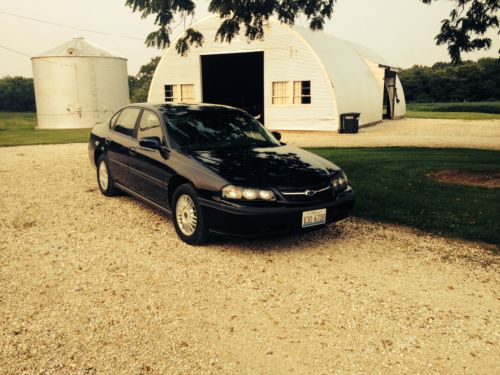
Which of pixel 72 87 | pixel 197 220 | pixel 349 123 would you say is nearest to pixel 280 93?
pixel 349 123

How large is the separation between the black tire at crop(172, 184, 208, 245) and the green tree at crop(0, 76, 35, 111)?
56.7 meters

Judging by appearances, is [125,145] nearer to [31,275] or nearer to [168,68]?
[31,275]

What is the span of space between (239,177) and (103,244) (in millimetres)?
1968

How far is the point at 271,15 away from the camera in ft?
30.5

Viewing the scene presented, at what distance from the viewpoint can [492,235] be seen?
5.52 meters

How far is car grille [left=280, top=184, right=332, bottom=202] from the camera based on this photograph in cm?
462

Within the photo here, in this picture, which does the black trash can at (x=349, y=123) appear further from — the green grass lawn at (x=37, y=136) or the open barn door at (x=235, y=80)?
the green grass lawn at (x=37, y=136)

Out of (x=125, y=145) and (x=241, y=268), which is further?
(x=125, y=145)

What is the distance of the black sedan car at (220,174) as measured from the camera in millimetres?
4551

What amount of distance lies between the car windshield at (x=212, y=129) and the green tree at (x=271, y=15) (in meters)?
3.16

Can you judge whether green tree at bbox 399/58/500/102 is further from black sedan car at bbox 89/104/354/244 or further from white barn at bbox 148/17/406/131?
black sedan car at bbox 89/104/354/244

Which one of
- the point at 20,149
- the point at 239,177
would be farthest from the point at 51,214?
the point at 20,149

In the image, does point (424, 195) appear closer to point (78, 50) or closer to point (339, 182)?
point (339, 182)

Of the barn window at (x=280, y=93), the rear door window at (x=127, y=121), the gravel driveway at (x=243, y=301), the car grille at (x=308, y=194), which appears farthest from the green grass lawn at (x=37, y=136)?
the car grille at (x=308, y=194)
